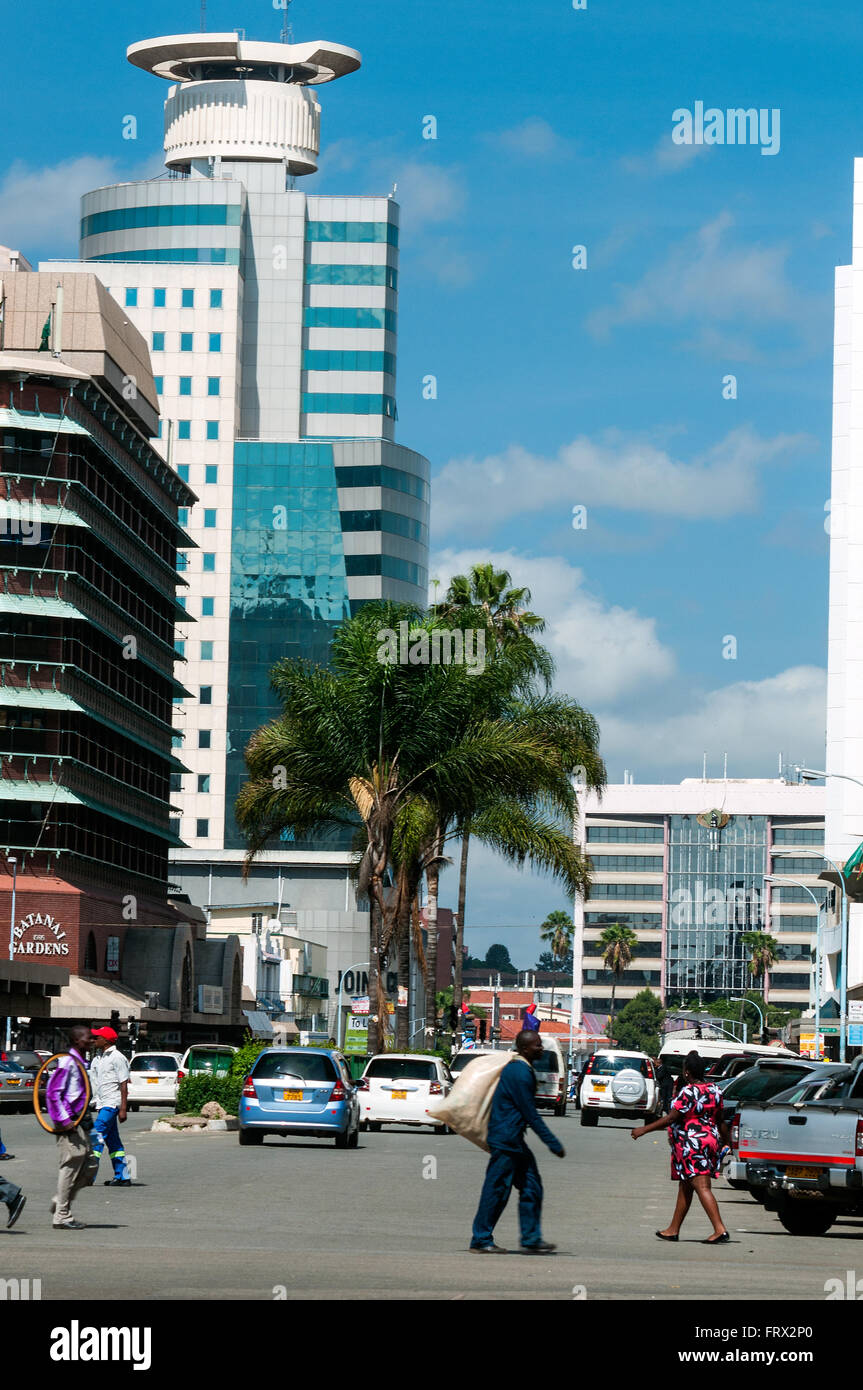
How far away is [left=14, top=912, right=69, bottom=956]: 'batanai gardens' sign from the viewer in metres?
70.5

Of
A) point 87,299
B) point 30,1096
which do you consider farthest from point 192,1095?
point 87,299

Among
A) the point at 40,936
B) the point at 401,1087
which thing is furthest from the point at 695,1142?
the point at 40,936

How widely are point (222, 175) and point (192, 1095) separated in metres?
112

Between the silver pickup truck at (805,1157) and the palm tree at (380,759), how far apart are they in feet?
86.0

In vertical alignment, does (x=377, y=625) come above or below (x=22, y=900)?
above

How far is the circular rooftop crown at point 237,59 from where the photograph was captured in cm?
14125

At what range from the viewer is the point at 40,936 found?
70938 millimetres

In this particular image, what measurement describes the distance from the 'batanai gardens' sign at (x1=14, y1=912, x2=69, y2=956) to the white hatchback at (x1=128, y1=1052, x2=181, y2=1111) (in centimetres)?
2504

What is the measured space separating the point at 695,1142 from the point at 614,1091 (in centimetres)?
3005

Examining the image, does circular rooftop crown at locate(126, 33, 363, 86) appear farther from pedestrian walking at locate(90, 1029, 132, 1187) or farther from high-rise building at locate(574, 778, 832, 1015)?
pedestrian walking at locate(90, 1029, 132, 1187)

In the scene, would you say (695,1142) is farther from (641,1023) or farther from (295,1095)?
(641,1023)

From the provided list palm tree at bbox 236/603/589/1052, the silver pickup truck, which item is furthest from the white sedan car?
the silver pickup truck

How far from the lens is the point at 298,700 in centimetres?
4778
